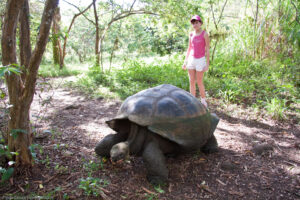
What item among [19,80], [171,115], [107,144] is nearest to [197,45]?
[171,115]

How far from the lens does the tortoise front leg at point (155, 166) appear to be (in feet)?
7.51

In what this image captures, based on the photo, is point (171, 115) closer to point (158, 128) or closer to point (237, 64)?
point (158, 128)

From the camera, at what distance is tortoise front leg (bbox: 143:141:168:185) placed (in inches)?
90.1

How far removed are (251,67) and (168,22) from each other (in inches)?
131

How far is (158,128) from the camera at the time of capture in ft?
7.66

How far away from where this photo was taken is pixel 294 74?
18.8 feet

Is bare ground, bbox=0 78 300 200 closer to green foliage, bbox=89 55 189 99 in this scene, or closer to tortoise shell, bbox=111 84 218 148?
tortoise shell, bbox=111 84 218 148

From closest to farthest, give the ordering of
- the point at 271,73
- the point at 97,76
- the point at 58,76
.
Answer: the point at 271,73 < the point at 97,76 < the point at 58,76

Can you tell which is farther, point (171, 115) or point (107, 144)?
point (107, 144)

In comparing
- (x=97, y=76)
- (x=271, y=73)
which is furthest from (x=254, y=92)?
(x=97, y=76)

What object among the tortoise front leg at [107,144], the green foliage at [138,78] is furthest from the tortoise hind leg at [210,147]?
the green foliage at [138,78]

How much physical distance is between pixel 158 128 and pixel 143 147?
0.33 m

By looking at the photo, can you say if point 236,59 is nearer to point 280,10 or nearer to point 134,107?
point 280,10

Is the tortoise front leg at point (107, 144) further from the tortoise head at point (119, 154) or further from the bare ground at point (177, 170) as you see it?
the tortoise head at point (119, 154)
